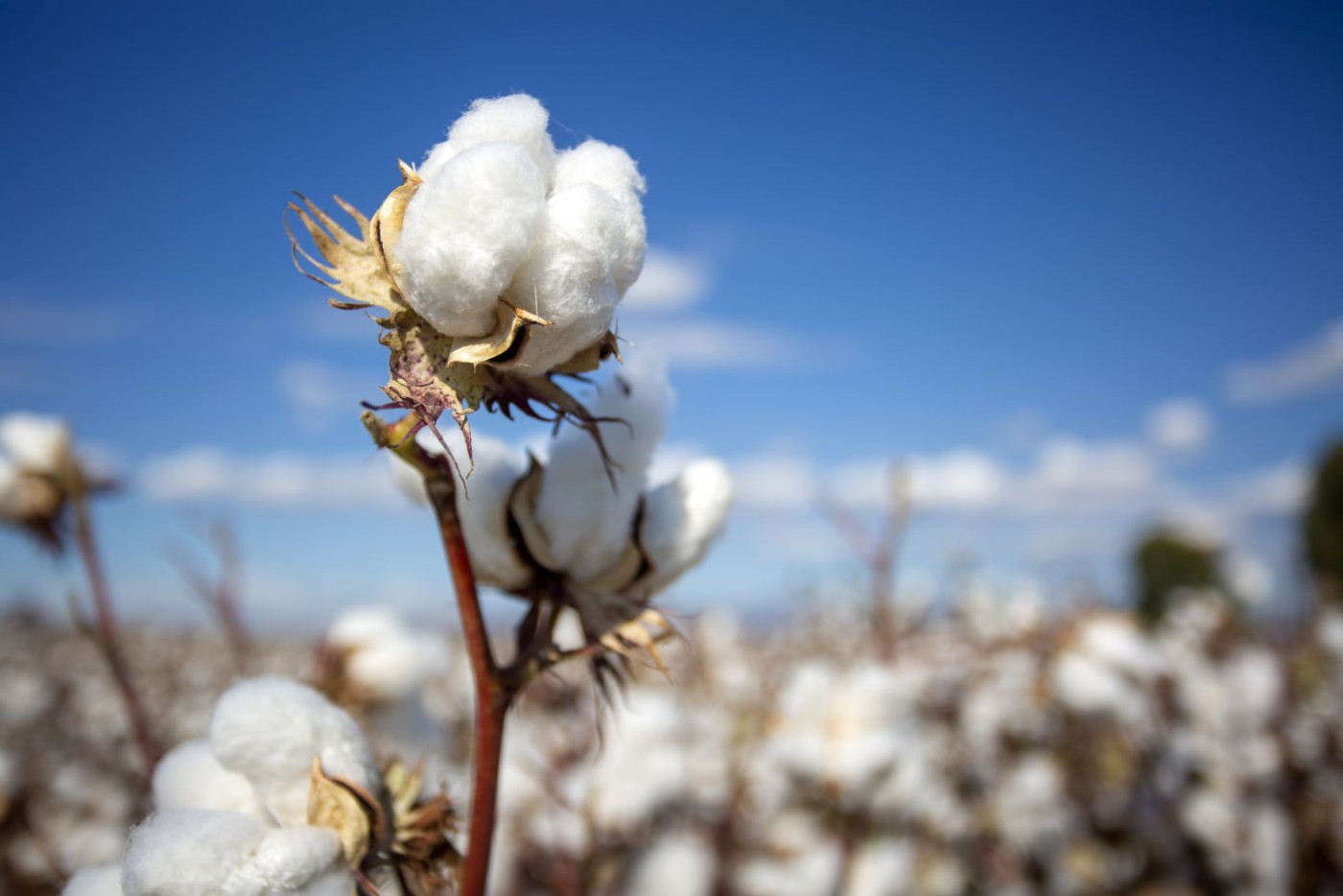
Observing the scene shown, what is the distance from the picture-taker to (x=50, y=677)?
A: 263 inches

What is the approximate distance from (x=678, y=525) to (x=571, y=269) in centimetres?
44

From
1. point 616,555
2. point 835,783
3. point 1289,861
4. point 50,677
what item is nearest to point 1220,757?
point 1289,861

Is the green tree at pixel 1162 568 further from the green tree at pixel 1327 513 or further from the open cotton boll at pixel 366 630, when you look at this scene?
the open cotton boll at pixel 366 630

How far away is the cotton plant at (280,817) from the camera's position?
2.72 feet

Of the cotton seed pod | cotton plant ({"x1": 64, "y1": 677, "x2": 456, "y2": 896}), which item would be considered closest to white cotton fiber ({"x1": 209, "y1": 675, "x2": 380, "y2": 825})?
cotton plant ({"x1": 64, "y1": 677, "x2": 456, "y2": 896})

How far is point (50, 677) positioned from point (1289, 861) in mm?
8199

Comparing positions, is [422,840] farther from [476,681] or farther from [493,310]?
[493,310]

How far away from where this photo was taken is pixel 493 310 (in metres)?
0.77

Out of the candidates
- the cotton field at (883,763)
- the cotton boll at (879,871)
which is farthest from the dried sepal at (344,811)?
the cotton boll at (879,871)

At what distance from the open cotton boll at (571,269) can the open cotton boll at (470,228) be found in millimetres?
20

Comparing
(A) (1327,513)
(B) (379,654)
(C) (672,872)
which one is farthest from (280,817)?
(A) (1327,513)

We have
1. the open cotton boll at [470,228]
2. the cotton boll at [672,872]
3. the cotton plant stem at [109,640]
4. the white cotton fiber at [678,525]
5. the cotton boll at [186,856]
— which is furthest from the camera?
the cotton boll at [672,872]

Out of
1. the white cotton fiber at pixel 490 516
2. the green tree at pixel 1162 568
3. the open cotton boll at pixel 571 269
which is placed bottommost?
the white cotton fiber at pixel 490 516

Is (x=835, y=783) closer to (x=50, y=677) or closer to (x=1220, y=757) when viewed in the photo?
(x=1220, y=757)
